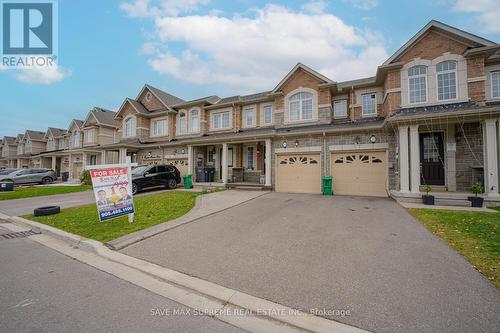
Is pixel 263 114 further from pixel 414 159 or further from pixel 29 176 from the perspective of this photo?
pixel 29 176

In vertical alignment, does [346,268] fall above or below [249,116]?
below

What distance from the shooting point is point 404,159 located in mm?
9945

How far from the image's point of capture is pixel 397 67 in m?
11.3

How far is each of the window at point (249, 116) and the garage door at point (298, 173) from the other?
4.90 meters

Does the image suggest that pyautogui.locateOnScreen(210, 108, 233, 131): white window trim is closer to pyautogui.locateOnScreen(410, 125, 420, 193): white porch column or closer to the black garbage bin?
pyautogui.locateOnScreen(410, 125, 420, 193): white porch column

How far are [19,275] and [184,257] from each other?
2606 mm

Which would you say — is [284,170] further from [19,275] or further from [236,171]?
[19,275]

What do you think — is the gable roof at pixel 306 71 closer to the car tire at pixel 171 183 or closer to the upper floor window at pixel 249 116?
the upper floor window at pixel 249 116

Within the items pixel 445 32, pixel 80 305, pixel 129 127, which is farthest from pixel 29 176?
pixel 445 32

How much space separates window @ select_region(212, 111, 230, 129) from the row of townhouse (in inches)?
3.4

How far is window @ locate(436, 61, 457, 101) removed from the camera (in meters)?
10.6

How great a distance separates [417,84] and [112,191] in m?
14.3

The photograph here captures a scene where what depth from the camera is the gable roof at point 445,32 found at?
10.0 meters

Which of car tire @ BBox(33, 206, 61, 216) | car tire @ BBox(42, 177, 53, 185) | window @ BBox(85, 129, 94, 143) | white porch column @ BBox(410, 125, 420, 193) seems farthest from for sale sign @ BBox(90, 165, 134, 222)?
window @ BBox(85, 129, 94, 143)
